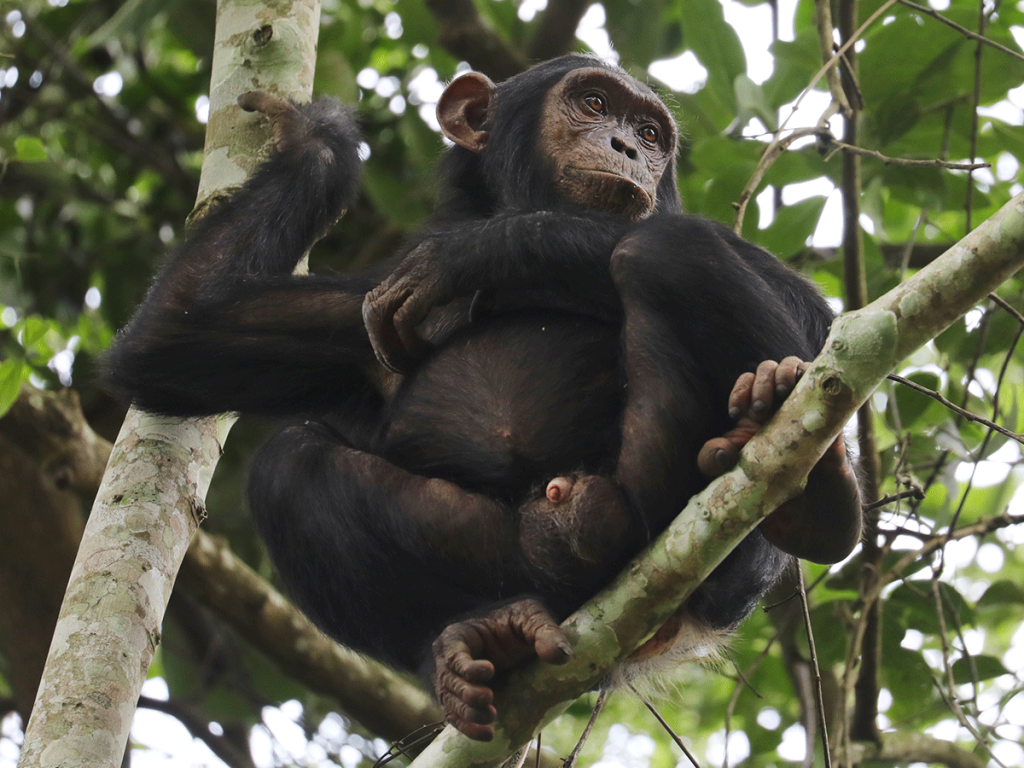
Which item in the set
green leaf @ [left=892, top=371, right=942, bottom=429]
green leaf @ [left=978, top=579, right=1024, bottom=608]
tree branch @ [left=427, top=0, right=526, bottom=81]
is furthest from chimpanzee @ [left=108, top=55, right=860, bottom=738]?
tree branch @ [left=427, top=0, right=526, bottom=81]

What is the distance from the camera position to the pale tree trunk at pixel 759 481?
203 cm

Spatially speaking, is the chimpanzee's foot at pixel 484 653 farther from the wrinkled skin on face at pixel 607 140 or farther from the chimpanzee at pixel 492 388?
the wrinkled skin on face at pixel 607 140

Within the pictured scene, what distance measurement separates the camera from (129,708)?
249 centimetres

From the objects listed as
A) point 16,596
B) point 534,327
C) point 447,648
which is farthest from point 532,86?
point 16,596

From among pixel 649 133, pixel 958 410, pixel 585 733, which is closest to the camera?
pixel 958 410

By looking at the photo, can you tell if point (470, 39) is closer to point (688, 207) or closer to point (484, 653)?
point (688, 207)

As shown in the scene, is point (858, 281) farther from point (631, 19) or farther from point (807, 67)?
point (631, 19)

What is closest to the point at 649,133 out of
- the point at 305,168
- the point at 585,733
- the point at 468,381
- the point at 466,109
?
the point at 466,109

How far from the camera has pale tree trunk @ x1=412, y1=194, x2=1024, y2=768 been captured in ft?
6.67

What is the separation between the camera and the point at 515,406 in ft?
9.02

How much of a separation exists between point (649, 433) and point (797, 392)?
389 mm

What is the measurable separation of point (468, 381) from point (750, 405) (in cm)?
81

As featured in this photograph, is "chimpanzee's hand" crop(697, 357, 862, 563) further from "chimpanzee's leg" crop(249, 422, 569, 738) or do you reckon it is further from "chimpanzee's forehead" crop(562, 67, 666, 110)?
"chimpanzee's forehead" crop(562, 67, 666, 110)

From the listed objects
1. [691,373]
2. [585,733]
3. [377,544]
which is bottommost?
[377,544]
